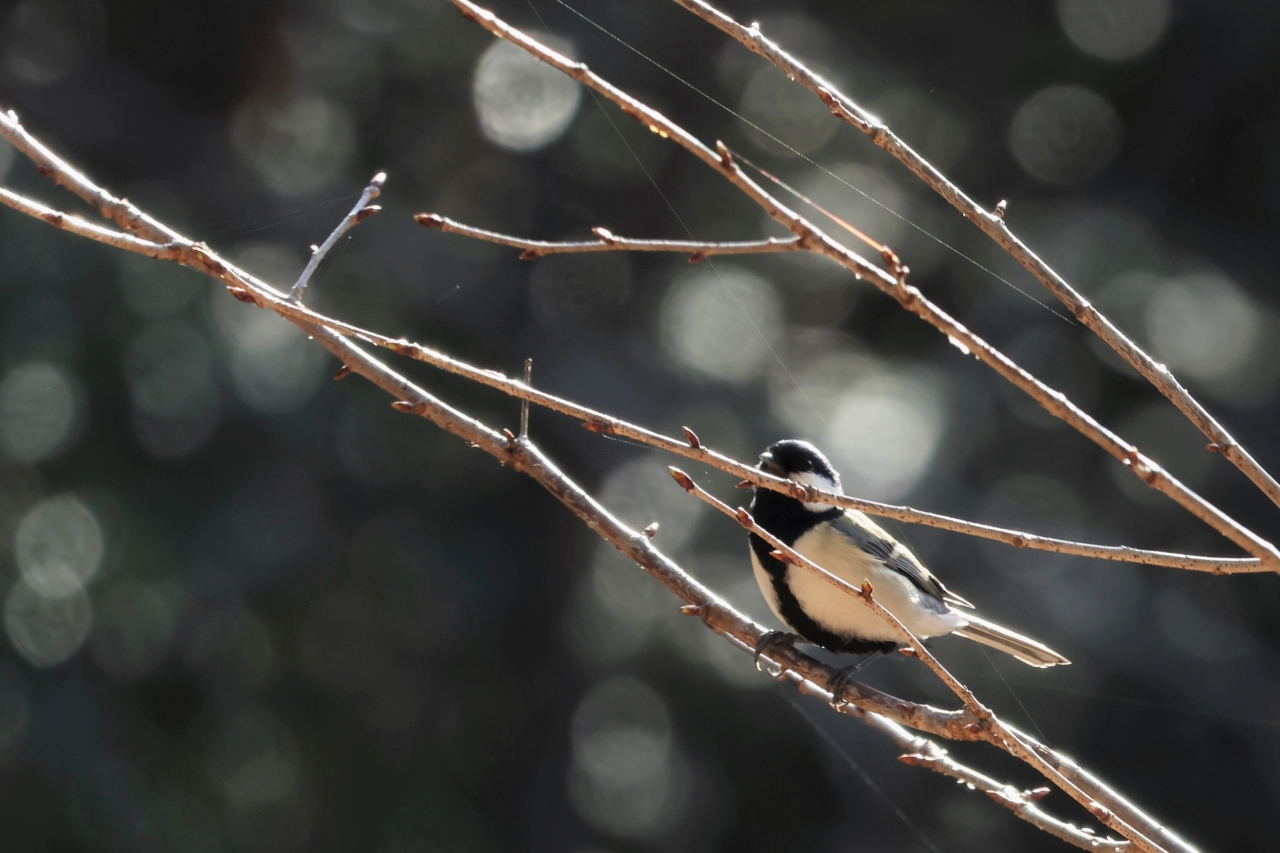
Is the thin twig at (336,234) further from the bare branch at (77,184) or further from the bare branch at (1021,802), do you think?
the bare branch at (1021,802)

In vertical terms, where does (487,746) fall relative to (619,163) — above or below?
below

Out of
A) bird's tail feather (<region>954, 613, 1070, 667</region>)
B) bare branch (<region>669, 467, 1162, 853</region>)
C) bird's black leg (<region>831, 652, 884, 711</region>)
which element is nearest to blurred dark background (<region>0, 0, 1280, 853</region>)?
bird's tail feather (<region>954, 613, 1070, 667</region>)

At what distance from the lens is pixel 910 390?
4.38m

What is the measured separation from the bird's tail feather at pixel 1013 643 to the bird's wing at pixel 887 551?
93 millimetres

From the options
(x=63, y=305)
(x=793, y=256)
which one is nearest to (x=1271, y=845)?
(x=793, y=256)

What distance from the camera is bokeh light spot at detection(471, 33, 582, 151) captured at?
455 cm

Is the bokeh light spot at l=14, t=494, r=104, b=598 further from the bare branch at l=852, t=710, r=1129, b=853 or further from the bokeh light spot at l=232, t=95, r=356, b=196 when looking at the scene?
the bare branch at l=852, t=710, r=1129, b=853

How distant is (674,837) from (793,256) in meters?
2.45

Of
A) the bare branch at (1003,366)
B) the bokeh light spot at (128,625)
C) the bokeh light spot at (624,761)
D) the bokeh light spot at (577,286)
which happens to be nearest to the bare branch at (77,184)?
the bare branch at (1003,366)

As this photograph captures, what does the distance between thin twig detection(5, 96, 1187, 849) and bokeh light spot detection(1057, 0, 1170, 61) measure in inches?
144

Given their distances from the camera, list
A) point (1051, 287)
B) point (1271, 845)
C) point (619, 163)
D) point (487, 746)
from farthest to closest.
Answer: point (619, 163) → point (487, 746) → point (1271, 845) → point (1051, 287)

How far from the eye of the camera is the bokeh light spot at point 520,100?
4555 millimetres

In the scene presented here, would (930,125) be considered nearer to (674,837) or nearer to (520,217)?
(520,217)

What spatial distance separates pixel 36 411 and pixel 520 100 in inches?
88.8
